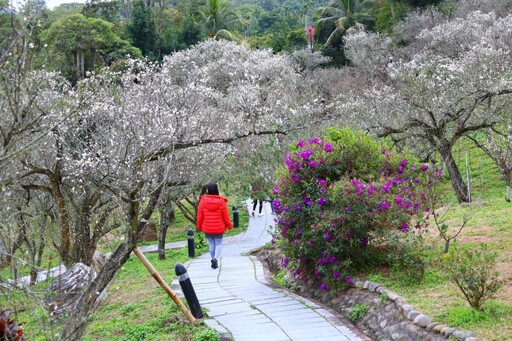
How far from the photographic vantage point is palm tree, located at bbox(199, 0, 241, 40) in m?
49.3

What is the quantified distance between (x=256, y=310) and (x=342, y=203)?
6.26 feet

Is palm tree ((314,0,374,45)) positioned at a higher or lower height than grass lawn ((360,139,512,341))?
higher

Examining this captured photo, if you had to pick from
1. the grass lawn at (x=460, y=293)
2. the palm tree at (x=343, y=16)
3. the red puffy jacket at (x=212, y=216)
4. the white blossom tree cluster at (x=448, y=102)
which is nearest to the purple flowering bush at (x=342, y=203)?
the grass lawn at (x=460, y=293)

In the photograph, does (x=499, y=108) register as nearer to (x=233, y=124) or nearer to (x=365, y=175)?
(x=365, y=175)

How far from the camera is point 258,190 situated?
59.7 feet

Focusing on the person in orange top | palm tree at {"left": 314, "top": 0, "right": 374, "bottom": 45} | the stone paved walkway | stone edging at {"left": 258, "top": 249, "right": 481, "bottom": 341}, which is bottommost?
the stone paved walkway

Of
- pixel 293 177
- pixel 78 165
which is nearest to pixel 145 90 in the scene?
pixel 78 165

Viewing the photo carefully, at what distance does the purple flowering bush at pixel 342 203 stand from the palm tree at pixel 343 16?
35681 millimetres

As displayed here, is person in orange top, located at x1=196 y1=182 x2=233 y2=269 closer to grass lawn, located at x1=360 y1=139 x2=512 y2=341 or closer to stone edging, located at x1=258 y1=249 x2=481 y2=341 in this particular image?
stone edging, located at x1=258 y1=249 x2=481 y2=341

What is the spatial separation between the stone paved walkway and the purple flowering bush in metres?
0.73

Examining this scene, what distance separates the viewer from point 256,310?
8.25 m

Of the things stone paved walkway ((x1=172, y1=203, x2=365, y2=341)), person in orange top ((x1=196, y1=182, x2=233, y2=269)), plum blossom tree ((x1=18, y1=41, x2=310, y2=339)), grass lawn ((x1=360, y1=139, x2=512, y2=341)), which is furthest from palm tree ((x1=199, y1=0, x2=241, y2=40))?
stone paved walkway ((x1=172, y1=203, x2=365, y2=341))

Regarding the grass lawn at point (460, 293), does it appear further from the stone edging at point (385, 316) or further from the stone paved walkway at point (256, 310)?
the stone paved walkway at point (256, 310)

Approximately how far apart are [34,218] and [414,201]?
6.56m
